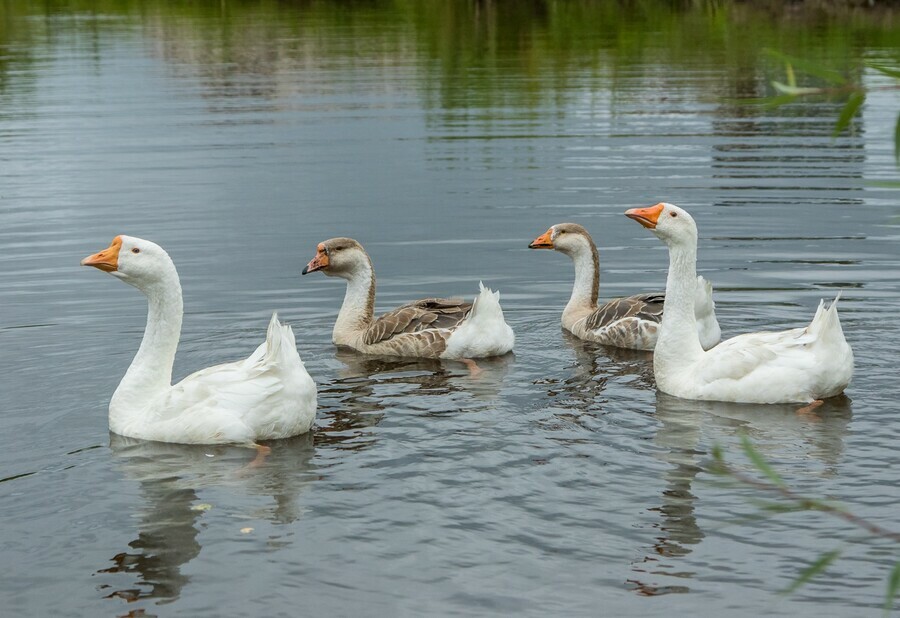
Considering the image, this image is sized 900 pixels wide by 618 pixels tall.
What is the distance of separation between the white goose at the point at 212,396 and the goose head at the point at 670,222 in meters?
3.68

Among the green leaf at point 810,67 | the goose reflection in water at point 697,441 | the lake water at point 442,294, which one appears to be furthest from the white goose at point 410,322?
the green leaf at point 810,67

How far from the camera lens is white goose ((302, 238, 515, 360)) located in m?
12.9

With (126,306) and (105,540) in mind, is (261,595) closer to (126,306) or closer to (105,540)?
(105,540)

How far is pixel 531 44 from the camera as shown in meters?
42.9

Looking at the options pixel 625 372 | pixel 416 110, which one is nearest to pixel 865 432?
pixel 625 372

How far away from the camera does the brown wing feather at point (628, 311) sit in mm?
13484

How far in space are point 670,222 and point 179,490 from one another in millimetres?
5349

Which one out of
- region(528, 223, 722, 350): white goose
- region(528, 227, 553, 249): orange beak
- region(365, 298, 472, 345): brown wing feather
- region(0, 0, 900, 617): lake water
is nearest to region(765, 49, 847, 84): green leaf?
region(0, 0, 900, 617): lake water

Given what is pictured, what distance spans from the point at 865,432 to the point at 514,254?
8592 mm

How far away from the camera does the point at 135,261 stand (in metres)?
10.7

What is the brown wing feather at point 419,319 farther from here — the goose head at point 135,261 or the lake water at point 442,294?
the goose head at point 135,261

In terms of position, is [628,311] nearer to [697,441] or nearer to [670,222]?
[670,222]

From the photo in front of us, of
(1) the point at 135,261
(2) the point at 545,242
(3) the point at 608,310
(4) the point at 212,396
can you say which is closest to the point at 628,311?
(3) the point at 608,310

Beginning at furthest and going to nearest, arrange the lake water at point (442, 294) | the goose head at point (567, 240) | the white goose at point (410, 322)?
the goose head at point (567, 240) < the white goose at point (410, 322) < the lake water at point (442, 294)
